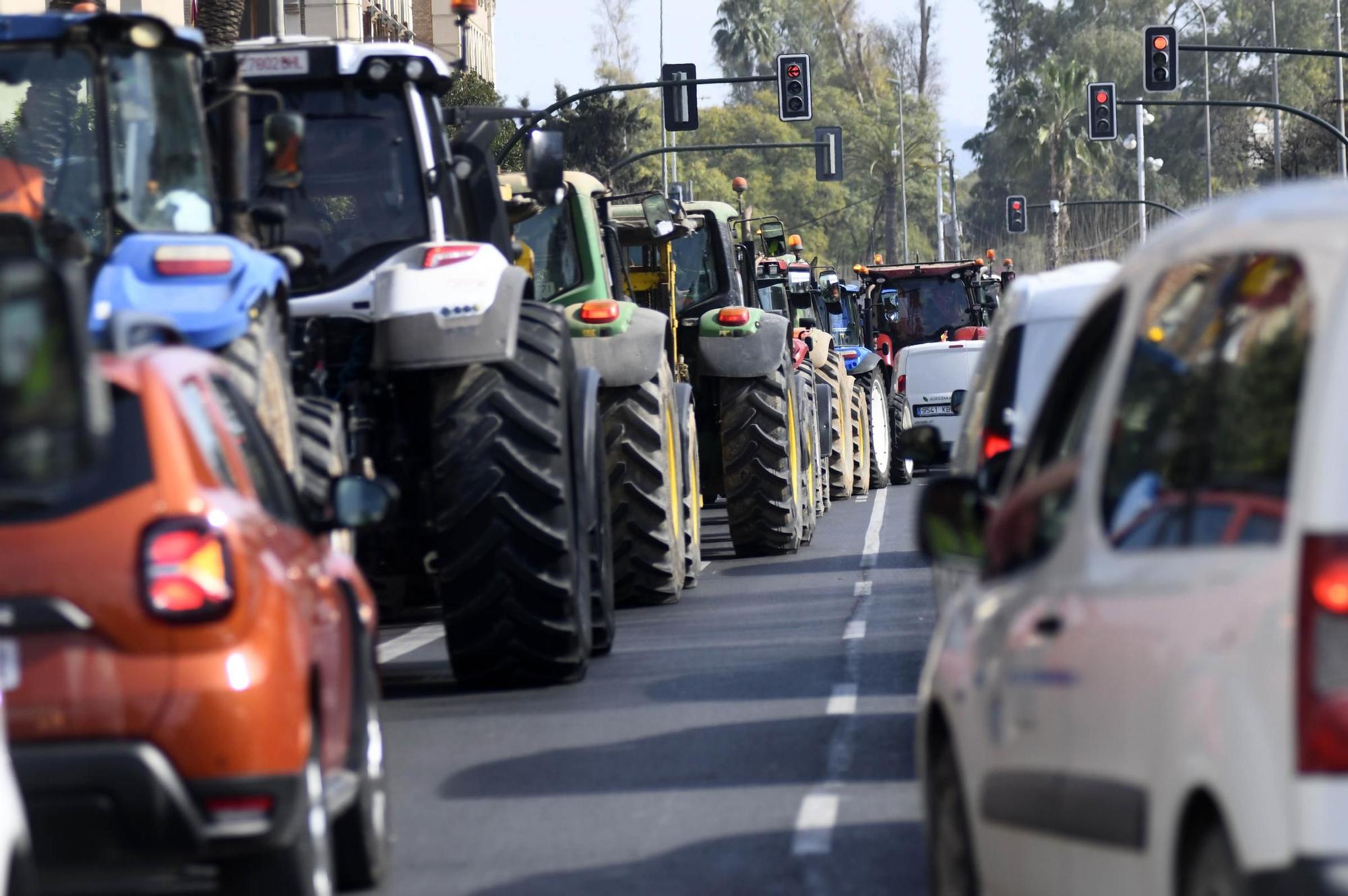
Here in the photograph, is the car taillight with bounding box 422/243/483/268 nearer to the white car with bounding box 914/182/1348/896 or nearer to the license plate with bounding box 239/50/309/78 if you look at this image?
the license plate with bounding box 239/50/309/78

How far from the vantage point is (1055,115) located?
99.0m

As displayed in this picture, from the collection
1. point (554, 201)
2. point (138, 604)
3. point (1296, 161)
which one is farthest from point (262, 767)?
point (1296, 161)

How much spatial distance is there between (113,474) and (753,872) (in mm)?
2520

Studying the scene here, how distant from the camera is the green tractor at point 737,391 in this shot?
1916cm

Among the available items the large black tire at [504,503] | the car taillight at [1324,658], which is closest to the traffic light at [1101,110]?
the large black tire at [504,503]

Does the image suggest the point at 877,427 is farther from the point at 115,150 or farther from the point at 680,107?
the point at 115,150

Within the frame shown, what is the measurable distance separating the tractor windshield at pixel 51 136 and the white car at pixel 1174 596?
4.26 m

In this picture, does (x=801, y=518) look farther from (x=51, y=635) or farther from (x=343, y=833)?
(x=51, y=635)

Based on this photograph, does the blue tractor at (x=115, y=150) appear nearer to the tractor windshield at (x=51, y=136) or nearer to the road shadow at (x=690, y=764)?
the tractor windshield at (x=51, y=136)

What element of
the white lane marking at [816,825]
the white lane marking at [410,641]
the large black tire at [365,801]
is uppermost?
the large black tire at [365,801]

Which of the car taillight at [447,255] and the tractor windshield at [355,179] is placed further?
the tractor windshield at [355,179]

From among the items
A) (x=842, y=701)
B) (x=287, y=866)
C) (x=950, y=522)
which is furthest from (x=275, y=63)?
(x=950, y=522)

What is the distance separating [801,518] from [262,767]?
15.0 meters

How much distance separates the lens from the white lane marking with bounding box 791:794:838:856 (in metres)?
7.82
